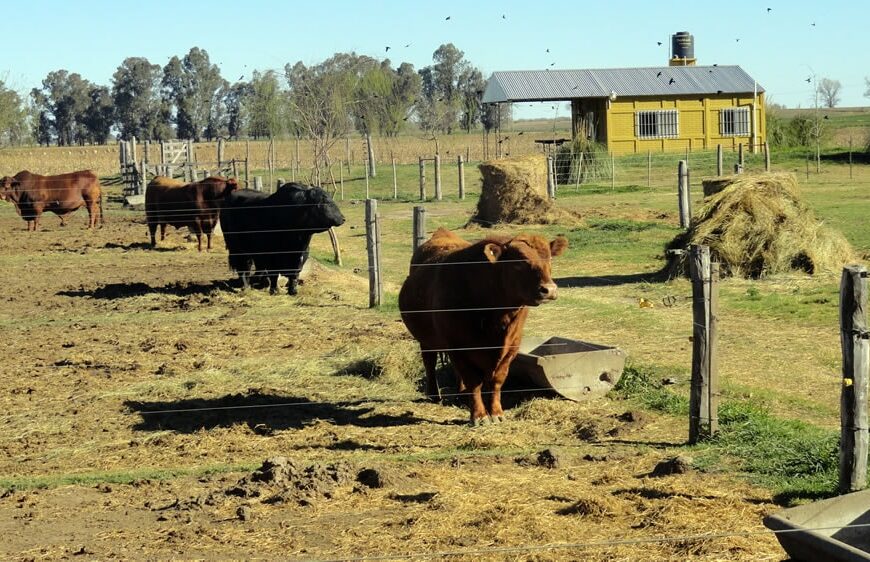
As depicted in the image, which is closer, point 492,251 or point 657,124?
point 492,251

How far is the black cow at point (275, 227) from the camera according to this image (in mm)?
16891

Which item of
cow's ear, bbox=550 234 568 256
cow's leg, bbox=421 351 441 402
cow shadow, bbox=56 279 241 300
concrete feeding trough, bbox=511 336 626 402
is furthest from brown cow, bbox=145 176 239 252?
cow's ear, bbox=550 234 568 256

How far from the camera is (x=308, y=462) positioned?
25.6 feet

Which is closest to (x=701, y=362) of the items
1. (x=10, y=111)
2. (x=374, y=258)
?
(x=374, y=258)

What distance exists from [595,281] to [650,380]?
7169 millimetres

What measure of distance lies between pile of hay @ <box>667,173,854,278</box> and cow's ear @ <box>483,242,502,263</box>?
8109 mm

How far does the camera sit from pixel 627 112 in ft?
159

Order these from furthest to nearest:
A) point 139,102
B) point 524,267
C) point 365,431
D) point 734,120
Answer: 1. point 139,102
2. point 734,120
3. point 365,431
4. point 524,267

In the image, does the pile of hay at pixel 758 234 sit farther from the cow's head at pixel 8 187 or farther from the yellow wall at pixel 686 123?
the yellow wall at pixel 686 123

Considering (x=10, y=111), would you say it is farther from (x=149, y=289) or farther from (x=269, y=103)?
(x=149, y=289)

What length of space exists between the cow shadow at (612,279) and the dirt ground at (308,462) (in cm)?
397

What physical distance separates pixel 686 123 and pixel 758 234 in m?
33.8

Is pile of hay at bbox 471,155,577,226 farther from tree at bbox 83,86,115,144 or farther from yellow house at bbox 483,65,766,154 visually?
tree at bbox 83,86,115,144

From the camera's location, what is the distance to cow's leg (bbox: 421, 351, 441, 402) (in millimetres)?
9789
